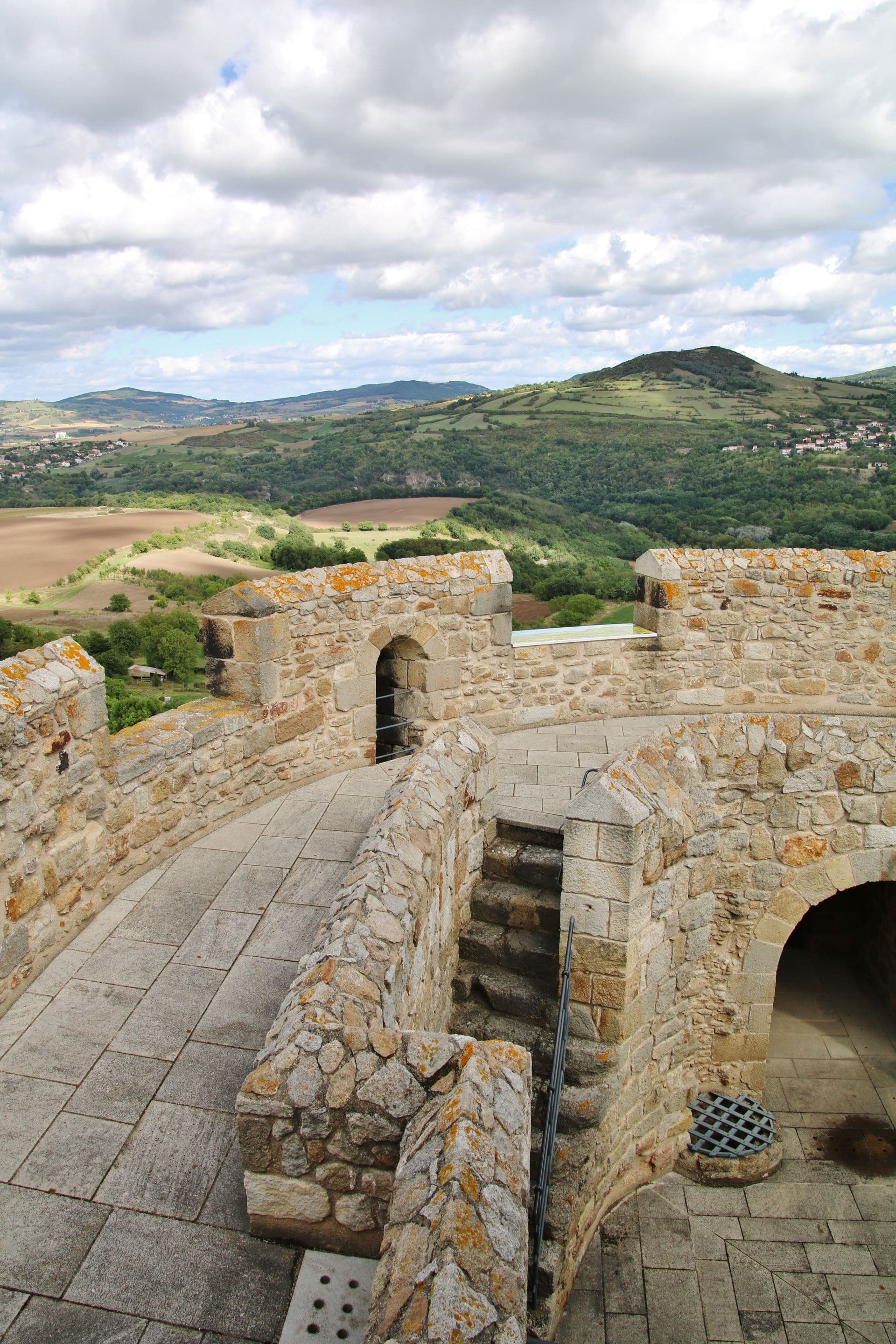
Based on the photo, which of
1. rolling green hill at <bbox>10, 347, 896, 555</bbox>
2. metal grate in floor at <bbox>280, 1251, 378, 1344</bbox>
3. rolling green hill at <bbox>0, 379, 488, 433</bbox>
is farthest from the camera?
rolling green hill at <bbox>0, 379, 488, 433</bbox>

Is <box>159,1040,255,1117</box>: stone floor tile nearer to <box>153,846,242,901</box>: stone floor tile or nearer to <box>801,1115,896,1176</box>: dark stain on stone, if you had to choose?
<box>153,846,242,901</box>: stone floor tile

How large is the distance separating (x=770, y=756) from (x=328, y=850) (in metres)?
2.92

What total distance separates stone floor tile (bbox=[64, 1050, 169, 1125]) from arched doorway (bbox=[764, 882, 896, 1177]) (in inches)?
164

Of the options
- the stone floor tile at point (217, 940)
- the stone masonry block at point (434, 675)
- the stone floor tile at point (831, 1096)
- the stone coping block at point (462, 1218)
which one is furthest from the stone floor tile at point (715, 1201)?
the stone masonry block at point (434, 675)

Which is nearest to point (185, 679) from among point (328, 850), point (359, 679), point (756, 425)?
point (359, 679)

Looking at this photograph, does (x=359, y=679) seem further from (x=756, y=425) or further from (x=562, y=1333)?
(x=756, y=425)

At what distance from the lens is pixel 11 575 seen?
67.4 ft

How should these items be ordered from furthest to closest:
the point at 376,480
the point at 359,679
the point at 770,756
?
the point at 376,480 → the point at 359,679 → the point at 770,756

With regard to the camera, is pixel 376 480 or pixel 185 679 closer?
pixel 185 679

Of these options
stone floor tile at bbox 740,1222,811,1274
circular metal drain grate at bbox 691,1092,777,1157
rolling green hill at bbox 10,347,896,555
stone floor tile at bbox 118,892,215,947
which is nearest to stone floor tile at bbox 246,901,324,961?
stone floor tile at bbox 118,892,215,947

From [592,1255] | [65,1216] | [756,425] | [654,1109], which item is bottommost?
[592,1255]

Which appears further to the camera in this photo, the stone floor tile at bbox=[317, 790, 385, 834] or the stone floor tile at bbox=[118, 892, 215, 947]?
the stone floor tile at bbox=[317, 790, 385, 834]

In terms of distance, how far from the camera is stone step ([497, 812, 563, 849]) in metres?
5.83

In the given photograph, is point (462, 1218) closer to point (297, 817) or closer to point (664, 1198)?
point (664, 1198)
